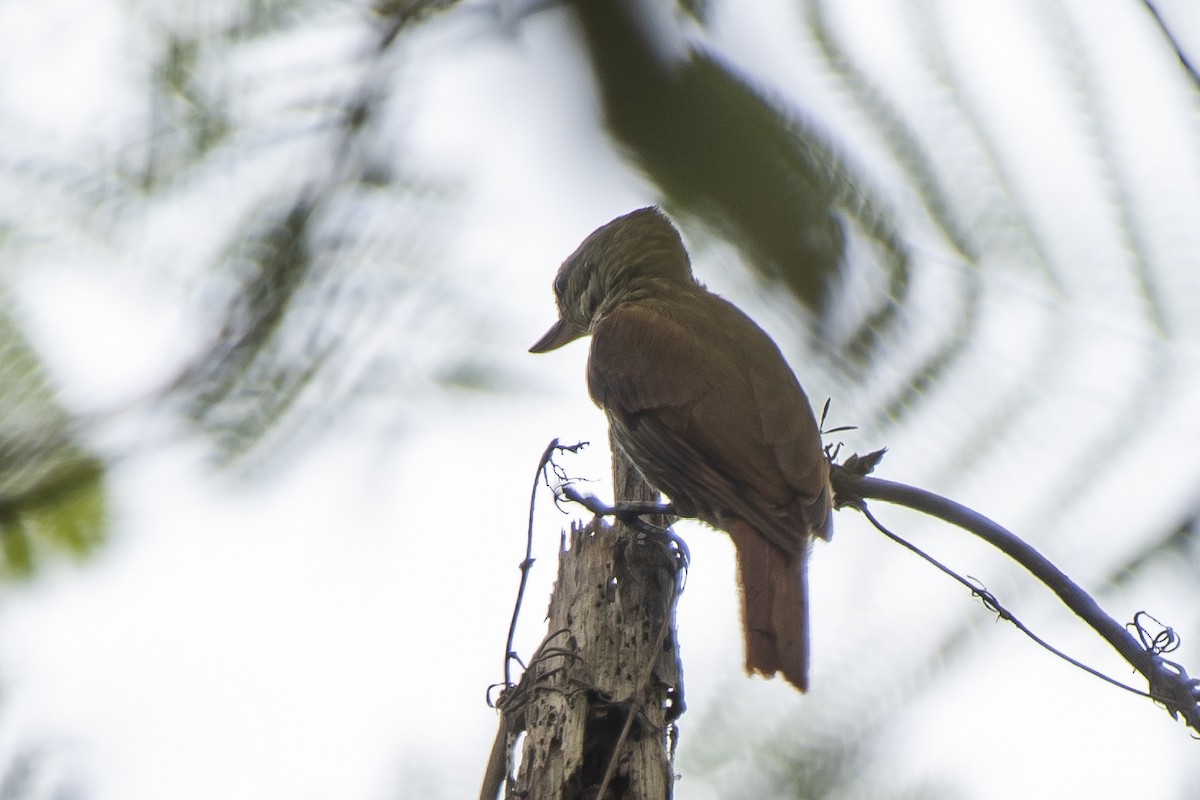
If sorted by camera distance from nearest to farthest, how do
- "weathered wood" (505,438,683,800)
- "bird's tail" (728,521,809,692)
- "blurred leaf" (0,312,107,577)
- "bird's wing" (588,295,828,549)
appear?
"blurred leaf" (0,312,107,577), "weathered wood" (505,438,683,800), "bird's tail" (728,521,809,692), "bird's wing" (588,295,828,549)

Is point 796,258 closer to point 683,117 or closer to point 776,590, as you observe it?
point 683,117

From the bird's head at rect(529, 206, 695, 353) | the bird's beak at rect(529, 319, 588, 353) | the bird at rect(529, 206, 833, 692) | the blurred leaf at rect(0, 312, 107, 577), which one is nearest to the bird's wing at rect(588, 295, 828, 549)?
the bird at rect(529, 206, 833, 692)

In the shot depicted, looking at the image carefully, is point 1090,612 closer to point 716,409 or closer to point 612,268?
point 716,409

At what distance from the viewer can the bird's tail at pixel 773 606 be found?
2320mm

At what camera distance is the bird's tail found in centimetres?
232

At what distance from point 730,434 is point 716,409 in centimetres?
10

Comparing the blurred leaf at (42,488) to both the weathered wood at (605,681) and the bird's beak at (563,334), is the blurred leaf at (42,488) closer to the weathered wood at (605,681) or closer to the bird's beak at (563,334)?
the weathered wood at (605,681)

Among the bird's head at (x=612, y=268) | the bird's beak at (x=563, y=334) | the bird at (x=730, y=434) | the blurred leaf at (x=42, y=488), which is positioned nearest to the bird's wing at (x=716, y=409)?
the bird at (x=730, y=434)

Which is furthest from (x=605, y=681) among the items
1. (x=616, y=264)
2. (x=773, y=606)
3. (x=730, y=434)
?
(x=616, y=264)

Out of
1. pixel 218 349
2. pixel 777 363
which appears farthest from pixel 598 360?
pixel 218 349

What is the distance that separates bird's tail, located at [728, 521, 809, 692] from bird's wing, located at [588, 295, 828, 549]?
5 cm

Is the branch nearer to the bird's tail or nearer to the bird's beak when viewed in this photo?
the bird's tail

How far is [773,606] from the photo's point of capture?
2.45 meters

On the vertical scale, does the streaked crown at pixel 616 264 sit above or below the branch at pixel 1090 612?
above
